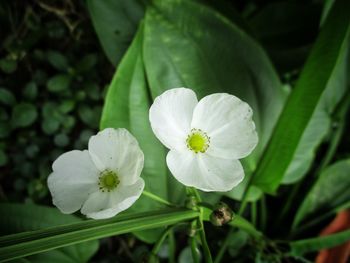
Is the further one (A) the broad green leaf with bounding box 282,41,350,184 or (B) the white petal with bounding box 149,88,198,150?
(A) the broad green leaf with bounding box 282,41,350,184

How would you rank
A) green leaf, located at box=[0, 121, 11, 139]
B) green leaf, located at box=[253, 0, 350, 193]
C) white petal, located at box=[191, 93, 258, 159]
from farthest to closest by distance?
green leaf, located at box=[0, 121, 11, 139], green leaf, located at box=[253, 0, 350, 193], white petal, located at box=[191, 93, 258, 159]

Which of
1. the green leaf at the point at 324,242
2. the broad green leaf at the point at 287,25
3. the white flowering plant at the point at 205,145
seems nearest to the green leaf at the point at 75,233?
the white flowering plant at the point at 205,145

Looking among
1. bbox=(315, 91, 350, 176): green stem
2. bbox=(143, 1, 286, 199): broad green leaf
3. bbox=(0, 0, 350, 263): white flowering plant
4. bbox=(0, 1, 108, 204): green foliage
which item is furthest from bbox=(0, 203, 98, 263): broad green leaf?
bbox=(315, 91, 350, 176): green stem

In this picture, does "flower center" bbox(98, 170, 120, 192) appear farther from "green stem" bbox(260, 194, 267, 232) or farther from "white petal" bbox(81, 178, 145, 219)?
"green stem" bbox(260, 194, 267, 232)

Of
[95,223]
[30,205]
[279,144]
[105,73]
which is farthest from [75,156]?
[105,73]

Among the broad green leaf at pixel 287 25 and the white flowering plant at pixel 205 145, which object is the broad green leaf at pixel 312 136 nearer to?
the white flowering plant at pixel 205 145

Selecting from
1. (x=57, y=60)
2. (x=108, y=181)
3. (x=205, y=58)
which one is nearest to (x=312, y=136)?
(x=205, y=58)
